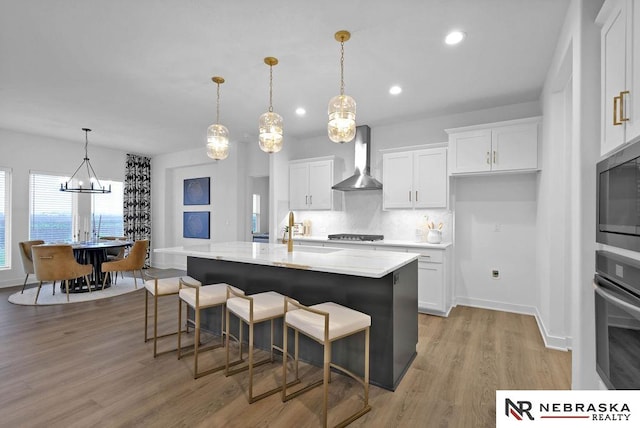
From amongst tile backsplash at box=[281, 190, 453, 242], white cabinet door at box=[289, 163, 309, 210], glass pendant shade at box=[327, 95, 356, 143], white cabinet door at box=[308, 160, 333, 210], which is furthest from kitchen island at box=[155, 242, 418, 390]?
white cabinet door at box=[289, 163, 309, 210]

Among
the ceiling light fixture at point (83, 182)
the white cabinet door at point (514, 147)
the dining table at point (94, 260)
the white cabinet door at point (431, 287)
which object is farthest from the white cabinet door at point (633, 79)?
the ceiling light fixture at point (83, 182)

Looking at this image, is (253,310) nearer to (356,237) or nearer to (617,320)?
(617,320)

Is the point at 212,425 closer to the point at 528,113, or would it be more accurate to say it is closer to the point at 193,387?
the point at 193,387

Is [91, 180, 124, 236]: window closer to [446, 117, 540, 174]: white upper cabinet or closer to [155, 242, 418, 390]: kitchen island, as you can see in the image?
[155, 242, 418, 390]: kitchen island

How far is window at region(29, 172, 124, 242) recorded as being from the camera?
6.09m

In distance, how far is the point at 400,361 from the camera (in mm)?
2482

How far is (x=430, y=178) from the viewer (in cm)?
445

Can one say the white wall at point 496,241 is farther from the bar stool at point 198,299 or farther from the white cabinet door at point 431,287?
the bar stool at point 198,299

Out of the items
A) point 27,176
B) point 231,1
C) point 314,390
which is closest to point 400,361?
point 314,390

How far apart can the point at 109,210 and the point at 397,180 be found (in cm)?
644

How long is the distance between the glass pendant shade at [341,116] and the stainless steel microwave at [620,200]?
1.68m

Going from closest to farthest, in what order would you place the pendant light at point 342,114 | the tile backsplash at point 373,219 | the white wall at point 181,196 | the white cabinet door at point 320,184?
the pendant light at point 342,114, the tile backsplash at point 373,219, the white cabinet door at point 320,184, the white wall at point 181,196

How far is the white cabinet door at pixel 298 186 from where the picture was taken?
220 inches

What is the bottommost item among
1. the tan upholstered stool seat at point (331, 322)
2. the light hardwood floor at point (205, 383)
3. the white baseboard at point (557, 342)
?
the light hardwood floor at point (205, 383)
